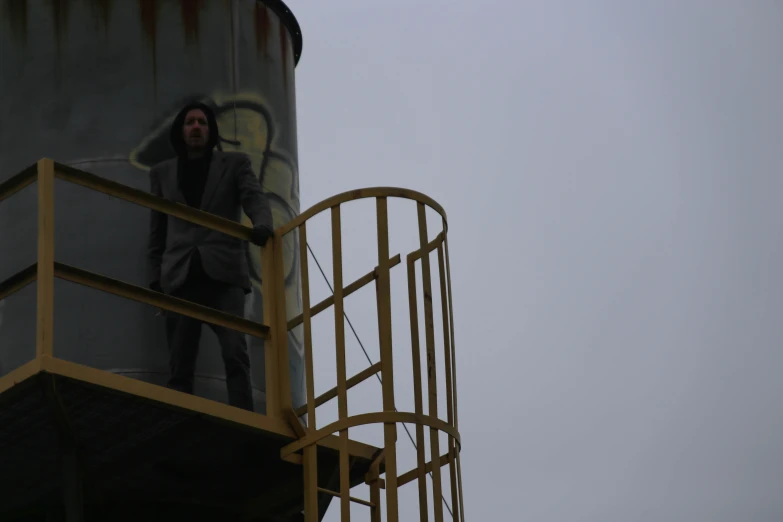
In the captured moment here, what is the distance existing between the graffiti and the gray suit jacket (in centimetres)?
30

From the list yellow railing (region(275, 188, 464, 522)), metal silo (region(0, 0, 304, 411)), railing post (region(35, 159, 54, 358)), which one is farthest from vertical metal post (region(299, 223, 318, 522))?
railing post (region(35, 159, 54, 358))

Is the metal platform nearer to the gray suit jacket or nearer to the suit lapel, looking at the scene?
the gray suit jacket

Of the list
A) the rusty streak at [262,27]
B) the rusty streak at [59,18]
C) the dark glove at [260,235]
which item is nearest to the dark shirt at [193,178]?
the dark glove at [260,235]

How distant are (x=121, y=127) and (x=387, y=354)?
278cm

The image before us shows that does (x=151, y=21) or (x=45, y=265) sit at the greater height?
(x=151, y=21)

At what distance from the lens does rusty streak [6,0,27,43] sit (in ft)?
38.7

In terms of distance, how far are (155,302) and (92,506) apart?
1.70 metres

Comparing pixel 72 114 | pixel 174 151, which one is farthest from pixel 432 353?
pixel 72 114

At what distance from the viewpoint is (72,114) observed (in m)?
11.4

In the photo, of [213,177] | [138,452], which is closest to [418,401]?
[138,452]

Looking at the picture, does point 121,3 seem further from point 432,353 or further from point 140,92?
point 432,353

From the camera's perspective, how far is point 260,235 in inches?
414

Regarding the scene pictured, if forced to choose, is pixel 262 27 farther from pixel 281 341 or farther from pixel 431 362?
pixel 431 362

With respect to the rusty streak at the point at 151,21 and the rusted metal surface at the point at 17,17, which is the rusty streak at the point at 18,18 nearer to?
the rusted metal surface at the point at 17,17
